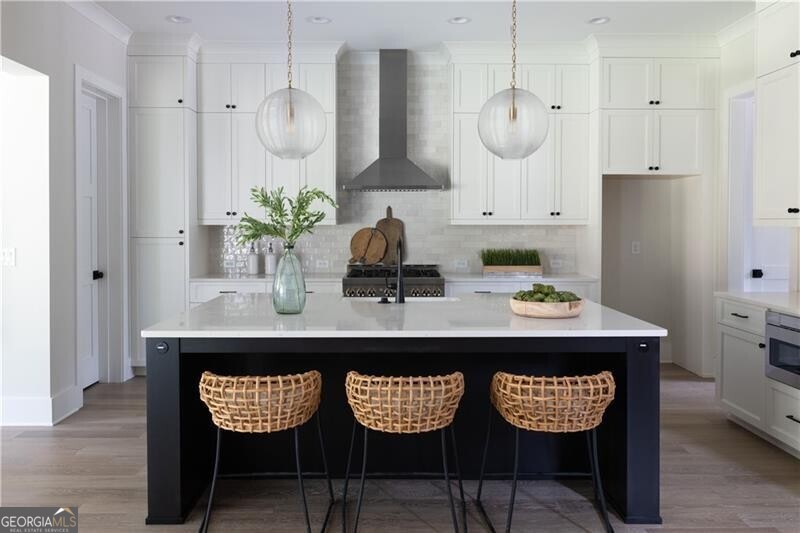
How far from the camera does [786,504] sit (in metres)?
3.01

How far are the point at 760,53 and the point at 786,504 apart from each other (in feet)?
9.44

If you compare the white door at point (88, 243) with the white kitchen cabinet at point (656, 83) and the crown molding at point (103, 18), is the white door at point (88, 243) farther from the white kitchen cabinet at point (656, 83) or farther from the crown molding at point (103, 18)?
the white kitchen cabinet at point (656, 83)

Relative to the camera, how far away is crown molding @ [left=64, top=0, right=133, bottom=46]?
452 centimetres

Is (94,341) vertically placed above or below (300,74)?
below

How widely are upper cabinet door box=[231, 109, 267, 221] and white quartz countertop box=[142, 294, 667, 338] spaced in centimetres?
219

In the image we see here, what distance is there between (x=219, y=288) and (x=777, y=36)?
4515mm

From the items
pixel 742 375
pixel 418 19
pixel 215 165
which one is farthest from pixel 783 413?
pixel 215 165

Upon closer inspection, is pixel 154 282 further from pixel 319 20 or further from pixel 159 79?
pixel 319 20

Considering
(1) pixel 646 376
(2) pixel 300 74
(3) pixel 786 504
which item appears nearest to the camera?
(1) pixel 646 376

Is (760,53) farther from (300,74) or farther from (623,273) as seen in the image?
(300,74)

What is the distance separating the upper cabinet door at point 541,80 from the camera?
5.58 m

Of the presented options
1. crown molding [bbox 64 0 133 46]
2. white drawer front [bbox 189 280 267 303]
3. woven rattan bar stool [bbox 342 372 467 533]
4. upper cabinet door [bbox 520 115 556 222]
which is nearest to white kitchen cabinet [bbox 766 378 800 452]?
woven rattan bar stool [bbox 342 372 467 533]

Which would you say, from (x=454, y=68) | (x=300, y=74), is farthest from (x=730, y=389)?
(x=300, y=74)

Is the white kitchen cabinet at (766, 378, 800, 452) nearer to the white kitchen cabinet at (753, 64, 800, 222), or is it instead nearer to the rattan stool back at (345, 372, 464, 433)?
the white kitchen cabinet at (753, 64, 800, 222)
